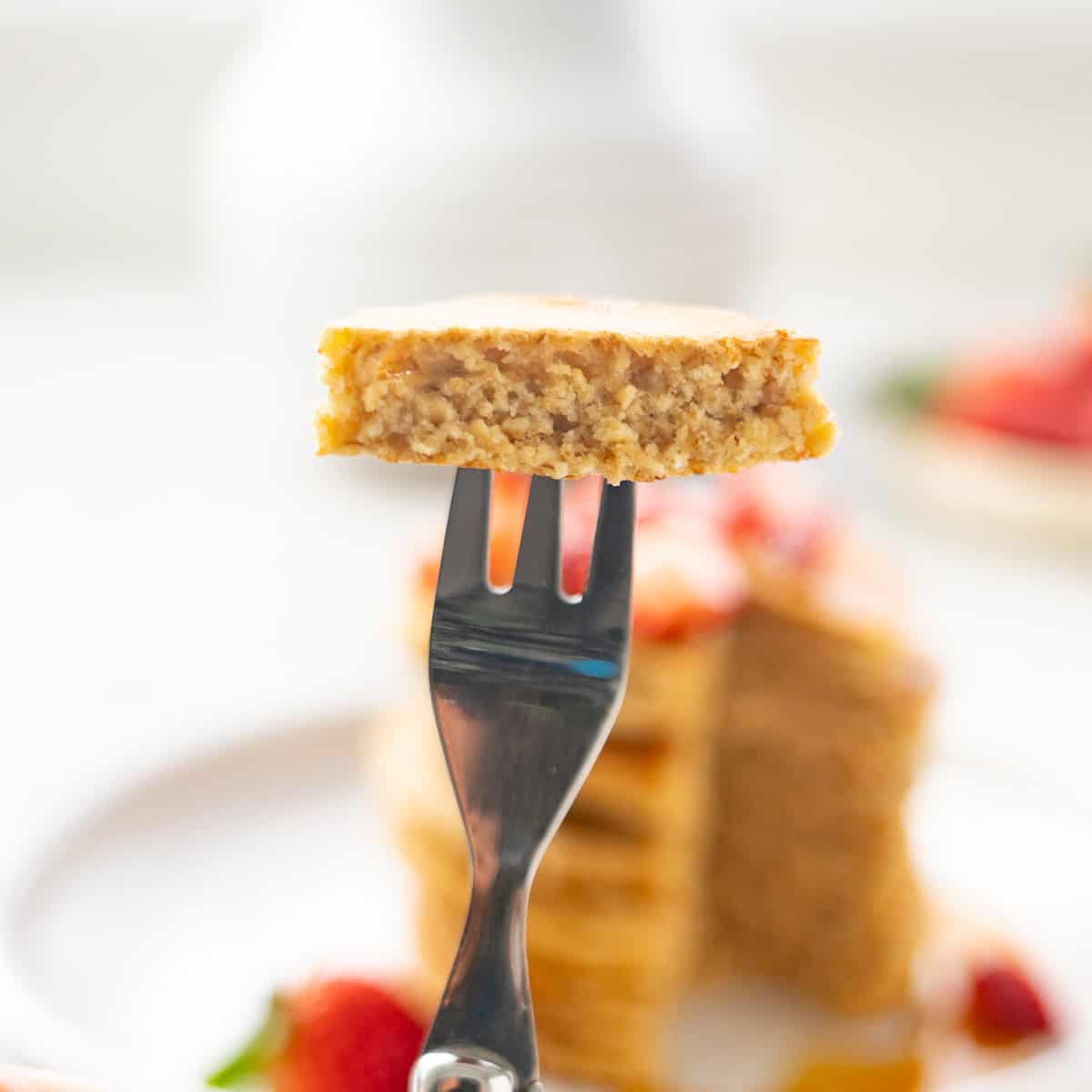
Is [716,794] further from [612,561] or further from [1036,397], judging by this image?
[1036,397]

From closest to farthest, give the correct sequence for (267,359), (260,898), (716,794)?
(260,898) < (716,794) < (267,359)

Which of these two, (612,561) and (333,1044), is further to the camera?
(333,1044)

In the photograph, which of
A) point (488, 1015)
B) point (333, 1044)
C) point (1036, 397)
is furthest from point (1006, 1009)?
point (1036, 397)

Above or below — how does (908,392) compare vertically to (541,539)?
above

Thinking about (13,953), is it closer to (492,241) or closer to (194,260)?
(492,241)

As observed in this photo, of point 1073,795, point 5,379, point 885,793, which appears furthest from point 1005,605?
point 5,379

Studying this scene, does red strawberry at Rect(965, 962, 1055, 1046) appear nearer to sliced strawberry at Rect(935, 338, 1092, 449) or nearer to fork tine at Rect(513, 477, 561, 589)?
fork tine at Rect(513, 477, 561, 589)
